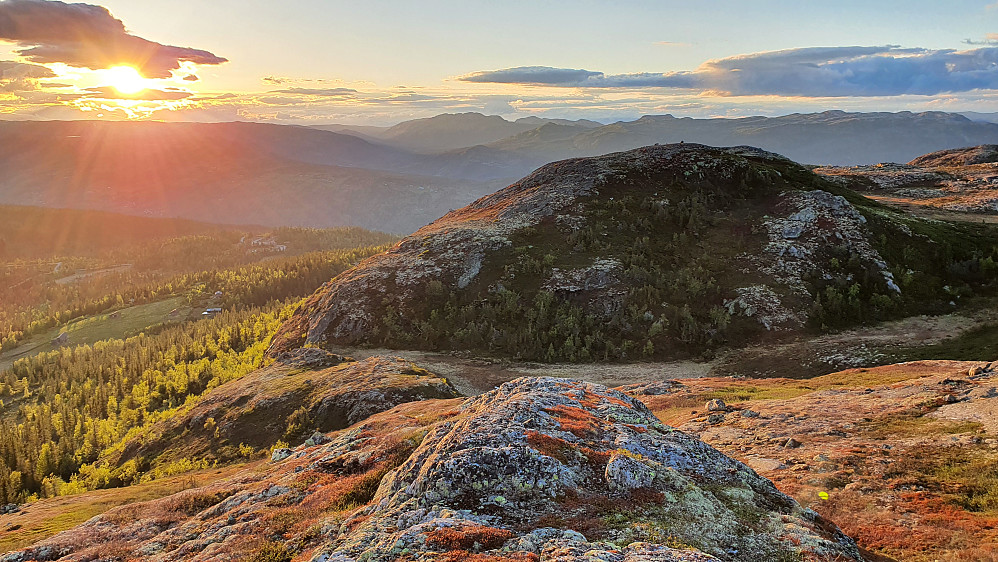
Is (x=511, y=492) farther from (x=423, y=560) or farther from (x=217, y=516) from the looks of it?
(x=217, y=516)

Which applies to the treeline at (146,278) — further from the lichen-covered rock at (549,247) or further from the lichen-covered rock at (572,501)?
the lichen-covered rock at (572,501)

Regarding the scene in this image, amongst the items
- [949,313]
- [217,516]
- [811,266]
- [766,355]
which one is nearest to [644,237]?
[811,266]

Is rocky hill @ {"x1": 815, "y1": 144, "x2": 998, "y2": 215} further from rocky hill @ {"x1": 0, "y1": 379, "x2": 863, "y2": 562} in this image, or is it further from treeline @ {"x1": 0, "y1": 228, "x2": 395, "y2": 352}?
treeline @ {"x1": 0, "y1": 228, "x2": 395, "y2": 352}

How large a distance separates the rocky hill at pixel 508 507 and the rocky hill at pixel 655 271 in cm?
2619

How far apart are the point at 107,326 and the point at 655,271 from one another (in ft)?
283

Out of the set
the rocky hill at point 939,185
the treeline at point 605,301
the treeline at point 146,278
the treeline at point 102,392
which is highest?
the rocky hill at point 939,185

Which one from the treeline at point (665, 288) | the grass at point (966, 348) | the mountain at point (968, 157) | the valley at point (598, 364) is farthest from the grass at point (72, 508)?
the mountain at point (968, 157)

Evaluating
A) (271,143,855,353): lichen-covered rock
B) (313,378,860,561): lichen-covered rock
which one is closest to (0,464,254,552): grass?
(313,378,860,561): lichen-covered rock

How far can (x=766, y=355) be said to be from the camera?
36.0 m

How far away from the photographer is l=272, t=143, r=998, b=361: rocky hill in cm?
3984

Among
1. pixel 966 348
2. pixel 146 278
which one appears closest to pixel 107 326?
pixel 146 278

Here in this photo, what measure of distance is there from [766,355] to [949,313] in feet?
48.6

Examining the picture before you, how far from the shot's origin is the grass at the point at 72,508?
1648 cm

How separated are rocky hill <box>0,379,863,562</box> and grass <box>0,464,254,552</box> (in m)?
2.89
